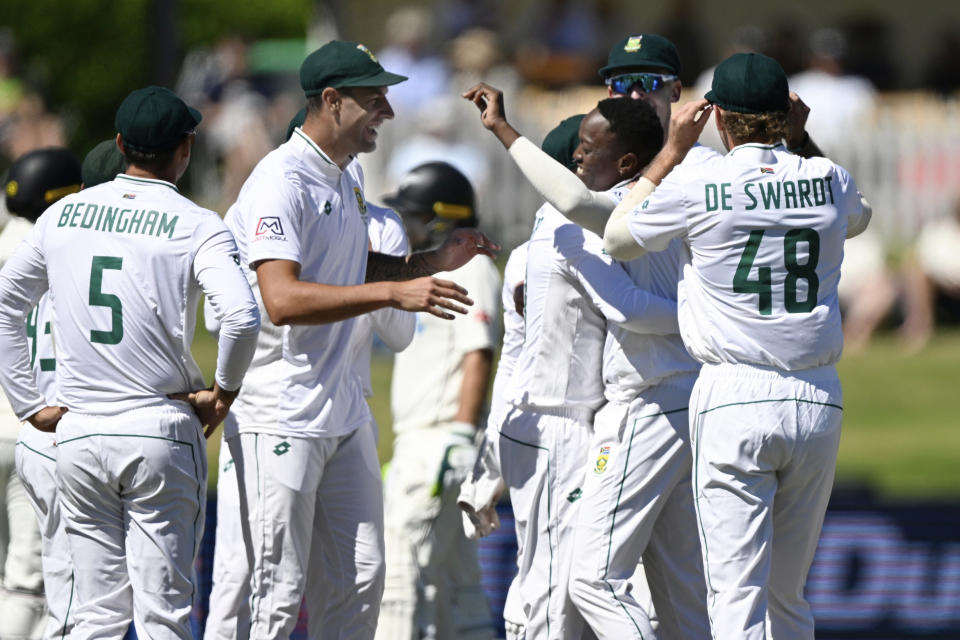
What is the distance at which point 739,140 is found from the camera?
5.34 meters

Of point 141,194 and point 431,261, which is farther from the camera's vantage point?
point 431,261

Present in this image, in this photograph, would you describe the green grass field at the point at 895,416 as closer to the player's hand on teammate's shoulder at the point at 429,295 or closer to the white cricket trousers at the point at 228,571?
the white cricket trousers at the point at 228,571

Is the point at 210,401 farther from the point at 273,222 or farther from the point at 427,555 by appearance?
the point at 427,555

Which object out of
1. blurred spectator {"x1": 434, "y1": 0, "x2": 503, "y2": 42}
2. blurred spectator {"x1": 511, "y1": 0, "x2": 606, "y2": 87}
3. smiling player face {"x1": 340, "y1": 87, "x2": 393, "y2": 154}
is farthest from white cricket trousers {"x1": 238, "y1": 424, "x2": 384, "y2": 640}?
blurred spectator {"x1": 434, "y1": 0, "x2": 503, "y2": 42}

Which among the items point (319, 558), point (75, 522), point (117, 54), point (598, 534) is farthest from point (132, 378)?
point (117, 54)

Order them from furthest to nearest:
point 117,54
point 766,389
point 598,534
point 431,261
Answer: point 117,54, point 431,261, point 598,534, point 766,389

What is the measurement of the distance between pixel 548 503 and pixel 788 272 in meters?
1.31

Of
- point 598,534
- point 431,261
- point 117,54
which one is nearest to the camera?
point 598,534

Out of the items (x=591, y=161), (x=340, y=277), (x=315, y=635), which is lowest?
(x=315, y=635)

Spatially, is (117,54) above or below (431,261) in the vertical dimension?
above

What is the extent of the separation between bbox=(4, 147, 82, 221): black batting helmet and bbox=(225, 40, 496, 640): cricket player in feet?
3.60

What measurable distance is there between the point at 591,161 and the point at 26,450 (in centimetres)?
249

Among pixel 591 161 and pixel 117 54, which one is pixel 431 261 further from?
pixel 117 54

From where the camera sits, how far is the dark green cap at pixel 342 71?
223 inches
